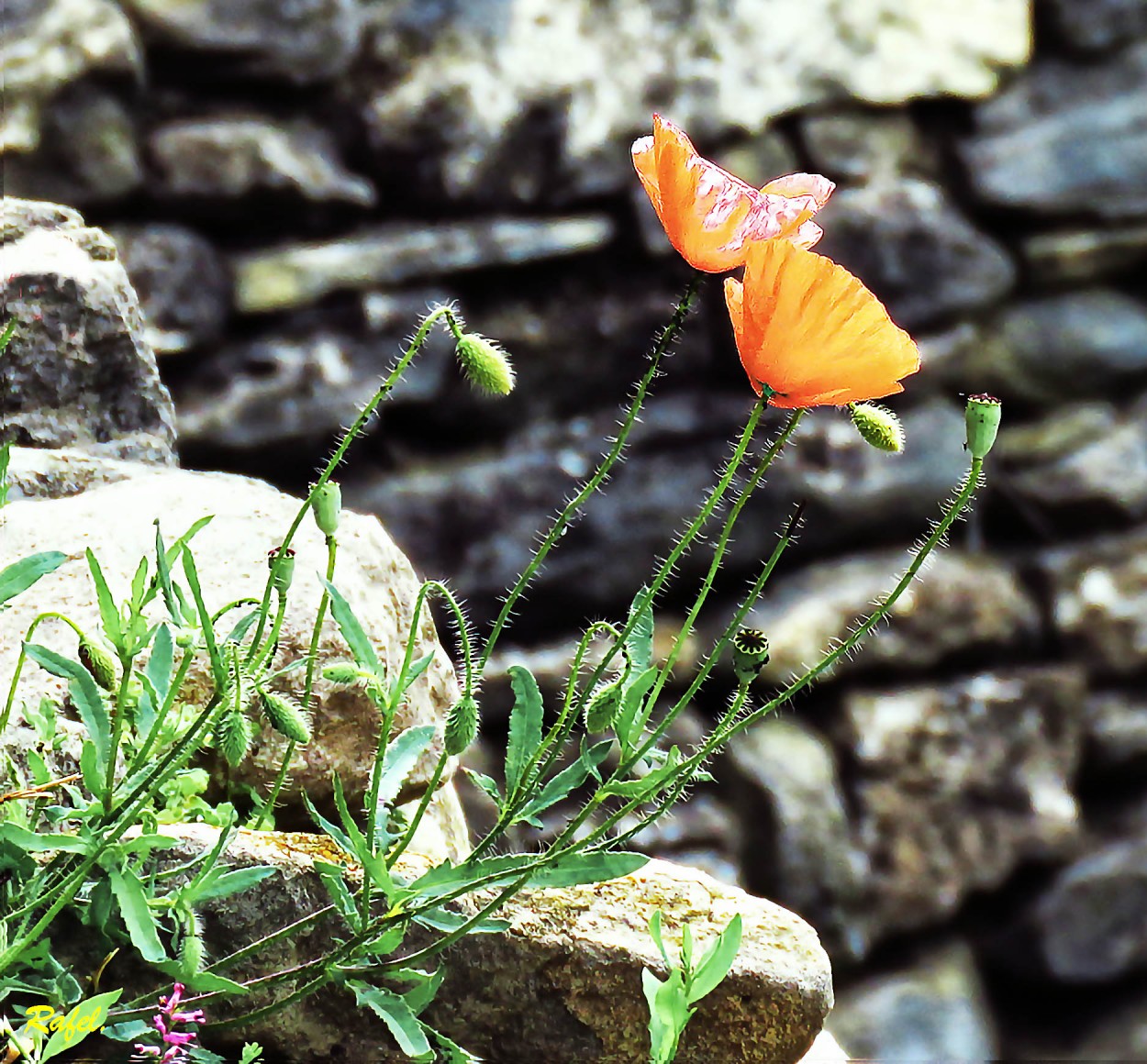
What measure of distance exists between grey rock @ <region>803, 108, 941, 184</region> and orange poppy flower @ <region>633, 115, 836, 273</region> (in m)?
3.44

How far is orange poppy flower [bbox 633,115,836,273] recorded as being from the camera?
0.77m

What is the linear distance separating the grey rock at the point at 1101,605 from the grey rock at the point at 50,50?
287 cm

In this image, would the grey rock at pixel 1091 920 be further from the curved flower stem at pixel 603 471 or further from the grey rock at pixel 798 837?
the curved flower stem at pixel 603 471

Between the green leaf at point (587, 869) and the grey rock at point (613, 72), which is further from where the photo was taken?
the grey rock at point (613, 72)

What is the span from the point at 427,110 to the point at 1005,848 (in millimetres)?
2509

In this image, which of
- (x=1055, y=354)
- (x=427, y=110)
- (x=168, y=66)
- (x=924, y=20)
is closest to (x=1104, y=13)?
(x=924, y=20)

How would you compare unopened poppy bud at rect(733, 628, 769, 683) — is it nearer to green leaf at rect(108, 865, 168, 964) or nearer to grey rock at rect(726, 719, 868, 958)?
green leaf at rect(108, 865, 168, 964)

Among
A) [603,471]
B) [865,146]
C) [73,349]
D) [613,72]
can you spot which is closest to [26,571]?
[603,471]

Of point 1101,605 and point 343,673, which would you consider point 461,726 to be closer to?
point 343,673

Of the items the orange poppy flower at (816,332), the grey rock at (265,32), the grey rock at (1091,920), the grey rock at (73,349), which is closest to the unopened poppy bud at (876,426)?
the orange poppy flower at (816,332)

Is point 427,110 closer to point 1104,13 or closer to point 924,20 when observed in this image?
point 924,20

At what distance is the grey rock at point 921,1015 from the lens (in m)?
3.79

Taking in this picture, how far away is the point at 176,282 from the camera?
3.42 meters

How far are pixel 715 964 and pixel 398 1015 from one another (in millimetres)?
178
